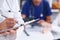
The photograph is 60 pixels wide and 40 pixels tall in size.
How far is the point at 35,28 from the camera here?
1795mm

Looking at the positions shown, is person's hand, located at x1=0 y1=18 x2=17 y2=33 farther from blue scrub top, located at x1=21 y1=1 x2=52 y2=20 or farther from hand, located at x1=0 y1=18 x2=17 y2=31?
blue scrub top, located at x1=21 y1=1 x2=52 y2=20

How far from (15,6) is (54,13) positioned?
183cm

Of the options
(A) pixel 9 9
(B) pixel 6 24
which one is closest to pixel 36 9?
(A) pixel 9 9

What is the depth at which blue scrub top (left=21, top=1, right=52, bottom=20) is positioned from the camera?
7.20ft

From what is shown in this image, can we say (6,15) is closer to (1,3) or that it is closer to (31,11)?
(1,3)

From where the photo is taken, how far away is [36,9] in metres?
2.22

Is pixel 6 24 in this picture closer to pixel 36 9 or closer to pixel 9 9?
pixel 9 9

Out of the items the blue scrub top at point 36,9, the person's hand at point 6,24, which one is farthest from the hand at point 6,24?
the blue scrub top at point 36,9

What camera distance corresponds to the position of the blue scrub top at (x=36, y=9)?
2195mm

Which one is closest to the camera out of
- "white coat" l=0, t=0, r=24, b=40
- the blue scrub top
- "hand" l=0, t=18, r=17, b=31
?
"hand" l=0, t=18, r=17, b=31

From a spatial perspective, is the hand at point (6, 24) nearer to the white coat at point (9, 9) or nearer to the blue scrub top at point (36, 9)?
the white coat at point (9, 9)

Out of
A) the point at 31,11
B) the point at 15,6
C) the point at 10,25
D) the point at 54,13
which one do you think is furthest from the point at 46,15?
the point at 10,25

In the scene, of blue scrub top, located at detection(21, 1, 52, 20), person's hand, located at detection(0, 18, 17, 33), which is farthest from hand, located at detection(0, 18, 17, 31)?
blue scrub top, located at detection(21, 1, 52, 20)

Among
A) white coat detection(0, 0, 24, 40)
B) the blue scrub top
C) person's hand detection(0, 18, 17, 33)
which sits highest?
white coat detection(0, 0, 24, 40)
